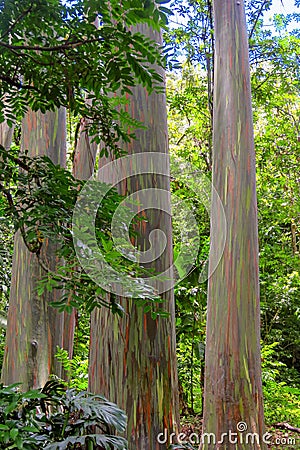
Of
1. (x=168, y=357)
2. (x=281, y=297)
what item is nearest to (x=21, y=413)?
(x=168, y=357)

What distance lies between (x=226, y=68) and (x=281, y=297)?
4679 millimetres

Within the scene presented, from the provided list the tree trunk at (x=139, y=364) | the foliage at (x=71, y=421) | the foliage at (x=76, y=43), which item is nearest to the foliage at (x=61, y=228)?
the foliage at (x=76, y=43)

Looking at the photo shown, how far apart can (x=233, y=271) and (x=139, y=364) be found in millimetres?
1335

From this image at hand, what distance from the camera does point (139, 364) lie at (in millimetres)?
1936

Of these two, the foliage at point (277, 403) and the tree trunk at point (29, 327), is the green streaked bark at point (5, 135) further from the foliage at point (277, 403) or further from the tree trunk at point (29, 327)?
the foliage at point (277, 403)

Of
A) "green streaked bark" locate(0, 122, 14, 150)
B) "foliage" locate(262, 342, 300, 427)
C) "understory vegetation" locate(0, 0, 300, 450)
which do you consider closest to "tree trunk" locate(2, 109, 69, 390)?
"understory vegetation" locate(0, 0, 300, 450)

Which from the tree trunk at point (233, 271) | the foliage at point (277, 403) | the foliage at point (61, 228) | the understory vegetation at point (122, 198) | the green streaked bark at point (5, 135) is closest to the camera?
the foliage at point (61, 228)

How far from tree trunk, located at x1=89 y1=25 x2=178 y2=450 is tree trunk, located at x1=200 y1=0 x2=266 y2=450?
94cm

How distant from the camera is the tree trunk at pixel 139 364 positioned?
191 centimetres

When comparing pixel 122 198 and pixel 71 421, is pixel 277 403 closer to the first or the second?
pixel 71 421

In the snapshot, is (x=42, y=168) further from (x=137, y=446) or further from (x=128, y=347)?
(x=137, y=446)

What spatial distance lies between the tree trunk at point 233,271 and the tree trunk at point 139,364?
94 cm

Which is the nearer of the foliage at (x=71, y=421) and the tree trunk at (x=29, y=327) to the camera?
the foliage at (x=71, y=421)

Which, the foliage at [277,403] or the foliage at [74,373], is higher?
the foliage at [74,373]
